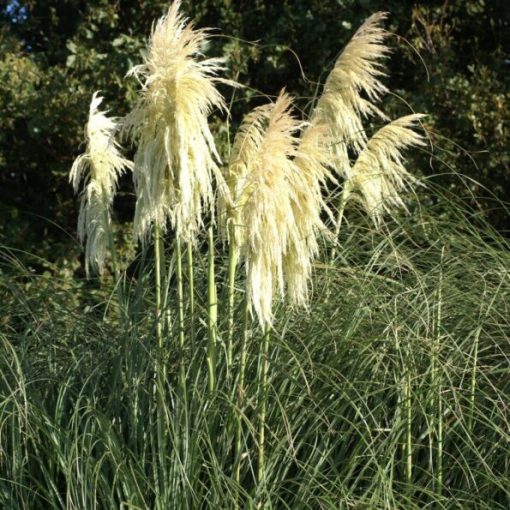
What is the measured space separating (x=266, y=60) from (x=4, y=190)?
2441 mm

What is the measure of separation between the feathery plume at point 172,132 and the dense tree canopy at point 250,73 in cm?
474

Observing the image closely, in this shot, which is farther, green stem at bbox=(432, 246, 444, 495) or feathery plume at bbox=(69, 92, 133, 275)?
feathery plume at bbox=(69, 92, 133, 275)

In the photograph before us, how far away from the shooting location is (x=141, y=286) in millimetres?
4324

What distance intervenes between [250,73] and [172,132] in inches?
229

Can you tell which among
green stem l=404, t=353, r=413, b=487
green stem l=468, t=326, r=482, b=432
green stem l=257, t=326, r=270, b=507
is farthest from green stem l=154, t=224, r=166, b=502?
green stem l=468, t=326, r=482, b=432

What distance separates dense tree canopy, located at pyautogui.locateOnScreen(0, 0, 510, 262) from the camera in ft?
27.7

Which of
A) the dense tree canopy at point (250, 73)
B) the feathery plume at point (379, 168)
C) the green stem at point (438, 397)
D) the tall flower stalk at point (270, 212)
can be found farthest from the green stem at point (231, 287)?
the dense tree canopy at point (250, 73)

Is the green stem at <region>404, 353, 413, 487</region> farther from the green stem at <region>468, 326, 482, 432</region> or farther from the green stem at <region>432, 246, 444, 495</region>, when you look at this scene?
the green stem at <region>468, 326, 482, 432</region>

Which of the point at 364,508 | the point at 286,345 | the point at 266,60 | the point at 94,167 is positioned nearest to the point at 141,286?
the point at 94,167

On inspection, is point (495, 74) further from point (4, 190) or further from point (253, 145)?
point (253, 145)

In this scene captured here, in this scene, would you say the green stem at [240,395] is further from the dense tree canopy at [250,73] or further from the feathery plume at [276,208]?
the dense tree canopy at [250,73]

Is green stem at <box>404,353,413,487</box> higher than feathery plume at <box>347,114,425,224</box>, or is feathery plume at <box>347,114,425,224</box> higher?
feathery plume at <box>347,114,425,224</box>

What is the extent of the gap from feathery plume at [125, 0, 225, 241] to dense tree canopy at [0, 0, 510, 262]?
474 centimetres

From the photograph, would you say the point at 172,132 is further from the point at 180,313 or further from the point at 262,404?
the point at 262,404
